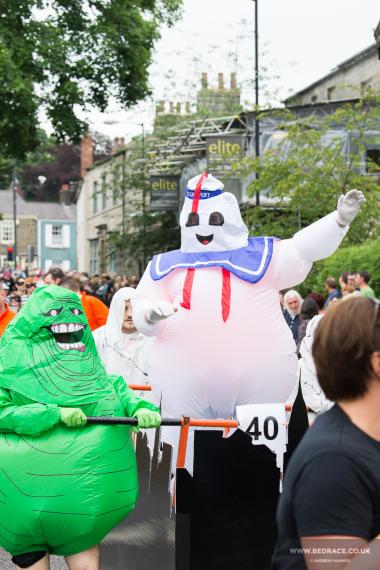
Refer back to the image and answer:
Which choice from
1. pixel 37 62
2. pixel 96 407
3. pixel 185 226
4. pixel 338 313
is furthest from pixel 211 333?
pixel 37 62

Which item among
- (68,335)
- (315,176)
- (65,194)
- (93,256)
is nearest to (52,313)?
(68,335)

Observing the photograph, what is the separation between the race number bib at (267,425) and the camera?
458cm

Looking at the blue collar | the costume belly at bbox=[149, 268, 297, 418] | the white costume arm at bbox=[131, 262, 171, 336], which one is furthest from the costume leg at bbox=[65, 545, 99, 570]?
the blue collar

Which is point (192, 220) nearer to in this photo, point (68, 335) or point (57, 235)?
point (68, 335)

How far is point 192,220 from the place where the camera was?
5.60 meters

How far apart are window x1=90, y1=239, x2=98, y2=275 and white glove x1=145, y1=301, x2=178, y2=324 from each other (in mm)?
49952

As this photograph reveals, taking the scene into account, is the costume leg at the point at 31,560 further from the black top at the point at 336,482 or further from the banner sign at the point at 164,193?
the banner sign at the point at 164,193

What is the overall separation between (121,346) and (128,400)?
276 centimetres

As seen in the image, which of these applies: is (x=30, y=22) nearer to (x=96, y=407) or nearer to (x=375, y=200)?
(x=375, y=200)

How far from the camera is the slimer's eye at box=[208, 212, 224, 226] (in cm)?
553

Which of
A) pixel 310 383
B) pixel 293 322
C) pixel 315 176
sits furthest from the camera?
pixel 315 176

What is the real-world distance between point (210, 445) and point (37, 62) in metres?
18.4

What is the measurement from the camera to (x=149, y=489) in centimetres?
479

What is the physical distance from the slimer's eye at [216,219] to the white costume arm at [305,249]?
347 mm
